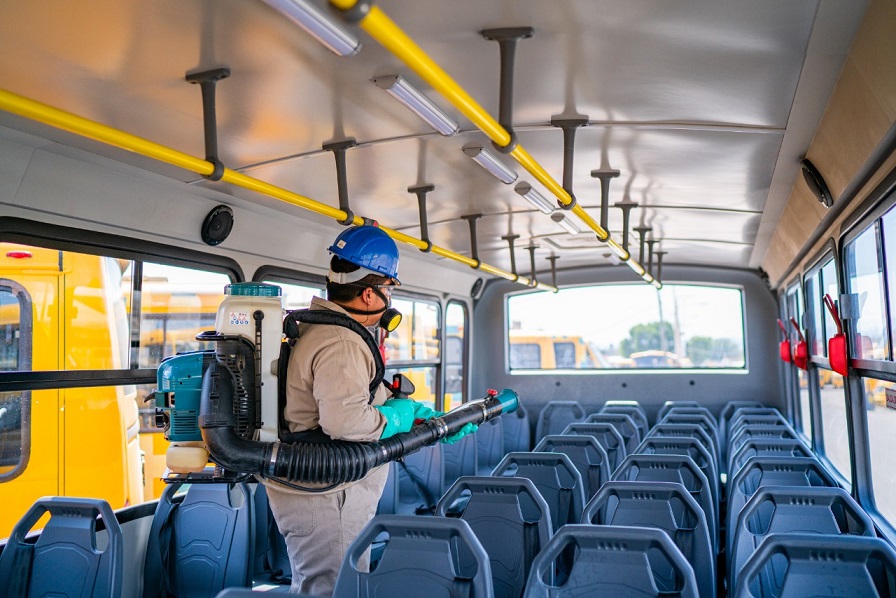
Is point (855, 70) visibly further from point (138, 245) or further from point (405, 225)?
point (405, 225)

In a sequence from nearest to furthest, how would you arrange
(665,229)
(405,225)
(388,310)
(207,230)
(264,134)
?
(388,310)
(264,134)
(207,230)
(405,225)
(665,229)

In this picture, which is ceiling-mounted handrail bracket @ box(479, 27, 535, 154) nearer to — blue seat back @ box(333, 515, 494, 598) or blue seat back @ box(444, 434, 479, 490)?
blue seat back @ box(333, 515, 494, 598)

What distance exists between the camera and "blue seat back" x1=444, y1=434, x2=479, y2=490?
698 cm

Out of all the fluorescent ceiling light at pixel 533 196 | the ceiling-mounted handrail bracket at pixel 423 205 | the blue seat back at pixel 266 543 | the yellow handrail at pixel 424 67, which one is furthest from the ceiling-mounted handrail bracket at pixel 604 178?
the blue seat back at pixel 266 543

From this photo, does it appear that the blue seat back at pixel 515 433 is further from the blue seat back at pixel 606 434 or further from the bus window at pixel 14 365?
the bus window at pixel 14 365

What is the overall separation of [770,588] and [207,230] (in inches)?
142

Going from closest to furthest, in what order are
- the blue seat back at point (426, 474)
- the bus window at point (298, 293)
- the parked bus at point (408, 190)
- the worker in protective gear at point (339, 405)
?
the parked bus at point (408, 190), the worker in protective gear at point (339, 405), the bus window at point (298, 293), the blue seat back at point (426, 474)

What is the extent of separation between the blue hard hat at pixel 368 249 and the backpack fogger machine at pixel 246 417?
0.93 ft

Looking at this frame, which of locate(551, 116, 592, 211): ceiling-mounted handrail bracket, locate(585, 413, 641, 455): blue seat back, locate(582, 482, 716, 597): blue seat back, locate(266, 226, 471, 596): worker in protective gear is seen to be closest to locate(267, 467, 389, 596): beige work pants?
locate(266, 226, 471, 596): worker in protective gear

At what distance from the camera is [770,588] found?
3.11 meters

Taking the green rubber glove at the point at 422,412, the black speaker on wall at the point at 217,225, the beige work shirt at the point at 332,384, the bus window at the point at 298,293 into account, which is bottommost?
the green rubber glove at the point at 422,412

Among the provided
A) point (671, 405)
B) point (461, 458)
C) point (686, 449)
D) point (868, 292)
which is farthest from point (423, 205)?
point (671, 405)

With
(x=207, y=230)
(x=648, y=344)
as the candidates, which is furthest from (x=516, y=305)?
(x=207, y=230)

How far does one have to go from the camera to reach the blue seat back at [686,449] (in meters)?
4.65
